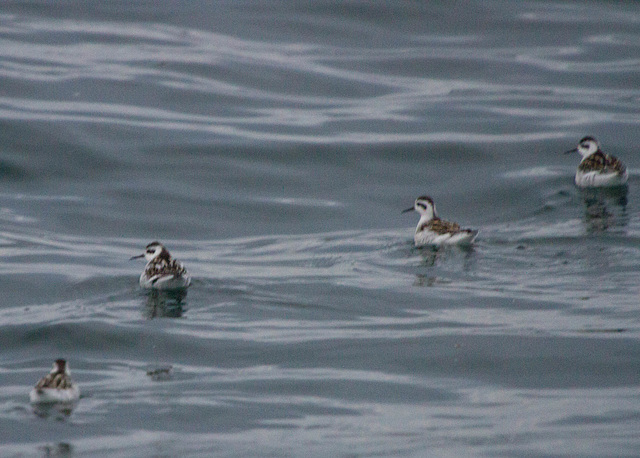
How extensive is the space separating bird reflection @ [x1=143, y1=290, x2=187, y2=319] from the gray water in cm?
7

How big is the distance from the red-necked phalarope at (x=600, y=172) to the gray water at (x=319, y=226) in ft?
2.94

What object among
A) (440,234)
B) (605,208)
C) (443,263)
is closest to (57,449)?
(443,263)

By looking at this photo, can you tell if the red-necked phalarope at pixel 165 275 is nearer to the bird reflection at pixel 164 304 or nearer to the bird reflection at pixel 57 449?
the bird reflection at pixel 164 304

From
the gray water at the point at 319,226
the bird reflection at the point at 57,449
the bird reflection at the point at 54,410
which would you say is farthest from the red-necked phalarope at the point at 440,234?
the bird reflection at the point at 57,449

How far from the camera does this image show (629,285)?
16734 mm

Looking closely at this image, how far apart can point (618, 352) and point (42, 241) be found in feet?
35.5

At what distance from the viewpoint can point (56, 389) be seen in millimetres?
11992

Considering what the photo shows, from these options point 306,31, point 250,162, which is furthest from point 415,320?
point 306,31

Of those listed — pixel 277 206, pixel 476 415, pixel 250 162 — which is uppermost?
pixel 250 162

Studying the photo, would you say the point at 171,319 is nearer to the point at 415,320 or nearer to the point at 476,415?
the point at 415,320

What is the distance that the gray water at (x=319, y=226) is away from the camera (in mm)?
12180

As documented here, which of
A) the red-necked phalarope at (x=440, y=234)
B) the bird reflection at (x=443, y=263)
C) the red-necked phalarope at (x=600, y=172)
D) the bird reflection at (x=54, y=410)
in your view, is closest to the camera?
the bird reflection at (x=54, y=410)

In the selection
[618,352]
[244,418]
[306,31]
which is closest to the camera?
[244,418]

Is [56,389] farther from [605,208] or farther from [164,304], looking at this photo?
[605,208]
